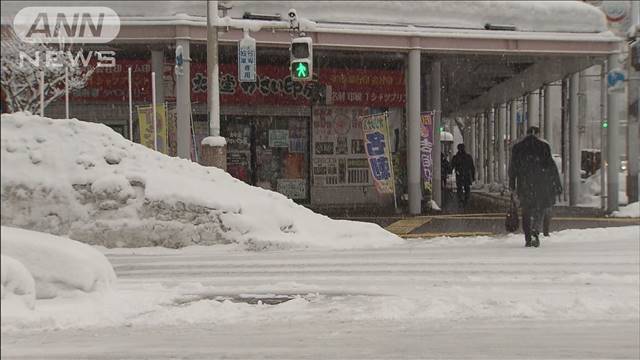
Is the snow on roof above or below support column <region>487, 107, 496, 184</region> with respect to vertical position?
above

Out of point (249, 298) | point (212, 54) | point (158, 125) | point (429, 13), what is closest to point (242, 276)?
point (249, 298)

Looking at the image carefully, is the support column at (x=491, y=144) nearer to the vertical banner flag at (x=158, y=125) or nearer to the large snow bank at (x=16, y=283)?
the vertical banner flag at (x=158, y=125)

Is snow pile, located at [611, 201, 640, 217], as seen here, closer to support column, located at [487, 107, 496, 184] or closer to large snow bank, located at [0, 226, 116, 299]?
large snow bank, located at [0, 226, 116, 299]

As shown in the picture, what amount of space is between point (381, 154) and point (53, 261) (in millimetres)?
16073

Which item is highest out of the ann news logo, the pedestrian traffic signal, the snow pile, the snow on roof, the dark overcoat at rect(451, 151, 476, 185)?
the snow on roof

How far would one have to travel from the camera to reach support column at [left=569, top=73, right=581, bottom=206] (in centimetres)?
2183

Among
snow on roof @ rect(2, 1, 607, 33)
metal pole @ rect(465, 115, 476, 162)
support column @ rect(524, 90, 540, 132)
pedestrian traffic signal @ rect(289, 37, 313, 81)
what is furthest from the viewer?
metal pole @ rect(465, 115, 476, 162)

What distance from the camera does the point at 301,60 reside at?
13.0 meters

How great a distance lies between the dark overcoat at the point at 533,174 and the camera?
10.4 meters

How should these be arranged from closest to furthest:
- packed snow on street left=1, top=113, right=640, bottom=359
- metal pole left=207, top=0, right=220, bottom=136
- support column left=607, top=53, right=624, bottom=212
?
1. packed snow on street left=1, top=113, right=640, bottom=359
2. metal pole left=207, top=0, right=220, bottom=136
3. support column left=607, top=53, right=624, bottom=212

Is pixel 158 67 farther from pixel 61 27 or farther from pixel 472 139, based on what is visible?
pixel 472 139

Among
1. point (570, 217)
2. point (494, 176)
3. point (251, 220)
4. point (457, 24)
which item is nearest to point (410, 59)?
point (457, 24)

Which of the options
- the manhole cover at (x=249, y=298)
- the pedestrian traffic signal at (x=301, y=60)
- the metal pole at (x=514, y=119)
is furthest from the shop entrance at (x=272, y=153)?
the manhole cover at (x=249, y=298)

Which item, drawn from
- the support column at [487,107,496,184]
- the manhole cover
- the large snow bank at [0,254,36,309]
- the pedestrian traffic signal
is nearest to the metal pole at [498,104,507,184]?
the support column at [487,107,496,184]
